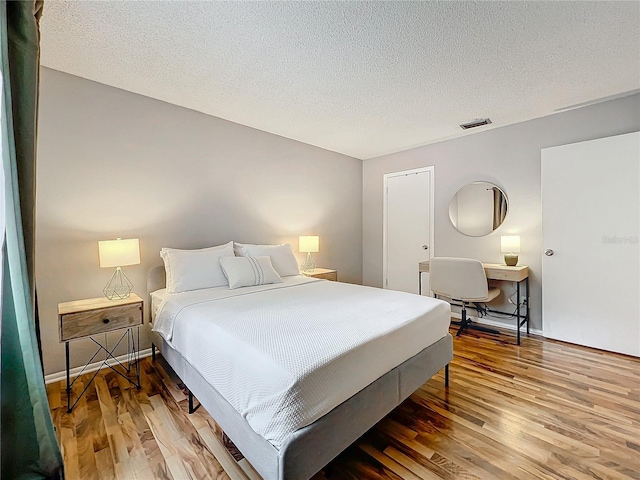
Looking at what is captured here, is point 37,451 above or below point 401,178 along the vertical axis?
below

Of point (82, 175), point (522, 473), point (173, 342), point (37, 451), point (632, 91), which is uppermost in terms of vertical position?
point (632, 91)

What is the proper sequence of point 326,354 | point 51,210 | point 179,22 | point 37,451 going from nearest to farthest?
point 37,451 < point 326,354 < point 179,22 < point 51,210

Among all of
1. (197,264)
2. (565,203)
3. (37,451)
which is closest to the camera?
(37,451)

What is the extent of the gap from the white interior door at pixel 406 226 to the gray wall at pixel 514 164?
0.14m

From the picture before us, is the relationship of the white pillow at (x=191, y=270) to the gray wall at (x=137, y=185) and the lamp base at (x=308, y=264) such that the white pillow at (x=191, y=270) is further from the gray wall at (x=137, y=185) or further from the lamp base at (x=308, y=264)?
the lamp base at (x=308, y=264)

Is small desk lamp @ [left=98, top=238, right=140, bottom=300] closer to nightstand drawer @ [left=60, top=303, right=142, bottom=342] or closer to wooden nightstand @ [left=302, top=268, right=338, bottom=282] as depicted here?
nightstand drawer @ [left=60, top=303, right=142, bottom=342]

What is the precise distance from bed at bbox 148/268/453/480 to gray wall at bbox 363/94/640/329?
1.94m

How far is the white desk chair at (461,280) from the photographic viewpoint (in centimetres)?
309

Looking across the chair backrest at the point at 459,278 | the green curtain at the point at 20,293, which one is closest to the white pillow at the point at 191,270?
the green curtain at the point at 20,293

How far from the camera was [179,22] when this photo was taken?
5.84ft

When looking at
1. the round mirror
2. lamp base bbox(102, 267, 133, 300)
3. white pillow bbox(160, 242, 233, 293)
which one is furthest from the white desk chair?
lamp base bbox(102, 267, 133, 300)

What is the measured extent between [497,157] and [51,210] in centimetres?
450

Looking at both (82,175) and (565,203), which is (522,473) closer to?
(565,203)

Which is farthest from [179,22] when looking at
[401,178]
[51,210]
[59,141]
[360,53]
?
[401,178]
